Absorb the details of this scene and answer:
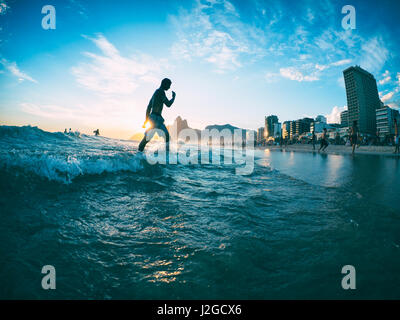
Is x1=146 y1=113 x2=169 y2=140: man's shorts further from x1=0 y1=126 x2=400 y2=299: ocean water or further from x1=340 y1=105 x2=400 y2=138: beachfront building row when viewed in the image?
x1=340 y1=105 x2=400 y2=138: beachfront building row

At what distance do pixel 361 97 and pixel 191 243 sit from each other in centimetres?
14790

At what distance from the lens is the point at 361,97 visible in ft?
328

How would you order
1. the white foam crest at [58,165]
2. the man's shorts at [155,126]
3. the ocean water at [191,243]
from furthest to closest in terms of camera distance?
the man's shorts at [155,126] → the white foam crest at [58,165] → the ocean water at [191,243]

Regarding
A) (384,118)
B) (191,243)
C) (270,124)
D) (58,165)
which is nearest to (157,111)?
(58,165)

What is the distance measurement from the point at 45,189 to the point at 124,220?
74.0 inches

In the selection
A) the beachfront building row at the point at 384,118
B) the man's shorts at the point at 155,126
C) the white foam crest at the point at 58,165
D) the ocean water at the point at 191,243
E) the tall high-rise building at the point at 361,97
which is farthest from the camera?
the tall high-rise building at the point at 361,97

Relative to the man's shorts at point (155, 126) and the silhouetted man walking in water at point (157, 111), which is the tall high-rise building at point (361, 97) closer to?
the silhouetted man walking in water at point (157, 111)

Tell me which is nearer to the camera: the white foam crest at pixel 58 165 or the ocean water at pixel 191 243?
the ocean water at pixel 191 243

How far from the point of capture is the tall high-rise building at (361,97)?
321 ft

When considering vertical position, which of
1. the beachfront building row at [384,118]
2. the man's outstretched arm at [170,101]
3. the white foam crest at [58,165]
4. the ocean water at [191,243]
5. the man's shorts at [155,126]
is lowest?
the ocean water at [191,243]

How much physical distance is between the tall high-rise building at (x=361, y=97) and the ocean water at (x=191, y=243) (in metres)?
137

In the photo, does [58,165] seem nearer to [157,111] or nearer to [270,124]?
[157,111]

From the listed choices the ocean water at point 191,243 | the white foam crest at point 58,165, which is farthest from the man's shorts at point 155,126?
the ocean water at point 191,243

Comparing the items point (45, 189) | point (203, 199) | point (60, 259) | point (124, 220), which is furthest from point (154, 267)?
point (45, 189)
